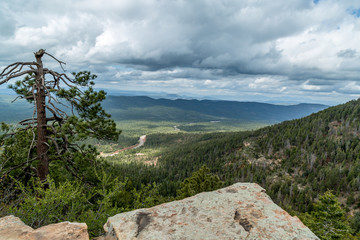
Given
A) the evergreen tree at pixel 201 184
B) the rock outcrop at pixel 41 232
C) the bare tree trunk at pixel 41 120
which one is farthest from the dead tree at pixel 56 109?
the evergreen tree at pixel 201 184

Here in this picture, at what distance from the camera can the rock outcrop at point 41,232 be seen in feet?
19.1

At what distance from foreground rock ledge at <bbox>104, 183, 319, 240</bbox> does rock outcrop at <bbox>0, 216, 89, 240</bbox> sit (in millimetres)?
1207

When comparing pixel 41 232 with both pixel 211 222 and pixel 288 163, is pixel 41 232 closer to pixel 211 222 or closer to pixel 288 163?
pixel 211 222

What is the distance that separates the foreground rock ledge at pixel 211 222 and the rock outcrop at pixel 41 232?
1207mm

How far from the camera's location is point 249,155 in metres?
158

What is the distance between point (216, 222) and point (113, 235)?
13.4 feet

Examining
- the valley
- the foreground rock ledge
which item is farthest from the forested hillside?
the foreground rock ledge

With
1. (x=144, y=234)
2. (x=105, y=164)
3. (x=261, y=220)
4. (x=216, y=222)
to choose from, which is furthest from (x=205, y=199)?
(x=105, y=164)

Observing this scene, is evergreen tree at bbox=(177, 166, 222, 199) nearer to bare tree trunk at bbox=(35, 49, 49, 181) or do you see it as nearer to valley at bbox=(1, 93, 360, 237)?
bare tree trunk at bbox=(35, 49, 49, 181)

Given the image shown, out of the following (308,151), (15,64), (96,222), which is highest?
(15,64)

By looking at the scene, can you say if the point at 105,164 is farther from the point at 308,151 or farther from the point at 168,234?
the point at 308,151

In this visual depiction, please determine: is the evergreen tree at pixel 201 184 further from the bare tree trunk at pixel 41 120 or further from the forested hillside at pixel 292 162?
the forested hillside at pixel 292 162

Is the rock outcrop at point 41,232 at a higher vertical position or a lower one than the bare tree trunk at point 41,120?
lower

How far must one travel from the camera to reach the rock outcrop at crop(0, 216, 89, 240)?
19.1 ft
